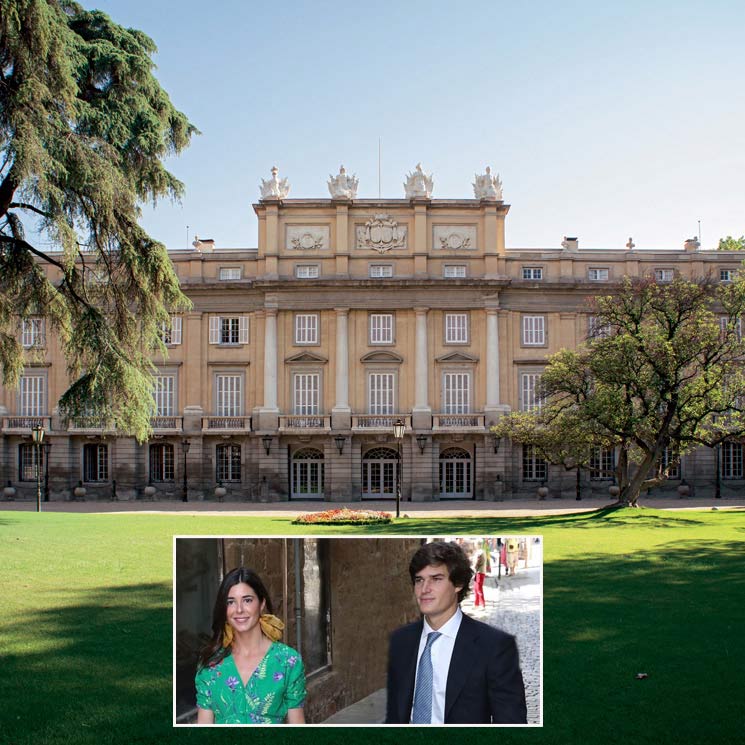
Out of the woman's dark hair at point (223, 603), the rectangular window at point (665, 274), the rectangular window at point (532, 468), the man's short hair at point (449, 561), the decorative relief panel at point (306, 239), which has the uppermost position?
the decorative relief panel at point (306, 239)

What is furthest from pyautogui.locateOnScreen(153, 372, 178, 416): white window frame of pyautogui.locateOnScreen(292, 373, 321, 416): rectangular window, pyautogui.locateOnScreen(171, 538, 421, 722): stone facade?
pyautogui.locateOnScreen(171, 538, 421, 722): stone facade

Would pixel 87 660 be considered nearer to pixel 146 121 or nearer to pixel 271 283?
pixel 146 121

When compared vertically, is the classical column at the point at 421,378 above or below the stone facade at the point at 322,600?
above

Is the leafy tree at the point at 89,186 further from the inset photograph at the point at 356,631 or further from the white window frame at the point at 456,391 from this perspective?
the white window frame at the point at 456,391

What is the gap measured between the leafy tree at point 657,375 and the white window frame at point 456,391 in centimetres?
1164

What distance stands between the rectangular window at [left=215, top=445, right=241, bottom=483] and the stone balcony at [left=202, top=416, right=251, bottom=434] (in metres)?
1.14

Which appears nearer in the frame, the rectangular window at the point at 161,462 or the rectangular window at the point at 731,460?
the rectangular window at the point at 731,460

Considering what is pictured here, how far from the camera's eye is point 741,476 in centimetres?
Answer: 4178

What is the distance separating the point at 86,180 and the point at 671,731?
15.5 m

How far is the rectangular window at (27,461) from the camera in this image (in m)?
41.8

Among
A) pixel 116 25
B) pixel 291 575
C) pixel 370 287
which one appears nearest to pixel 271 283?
pixel 370 287

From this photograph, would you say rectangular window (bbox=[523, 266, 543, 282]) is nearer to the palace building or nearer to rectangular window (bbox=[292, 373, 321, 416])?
the palace building

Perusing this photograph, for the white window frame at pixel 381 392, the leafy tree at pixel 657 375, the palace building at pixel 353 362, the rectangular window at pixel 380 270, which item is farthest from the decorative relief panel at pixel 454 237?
the leafy tree at pixel 657 375

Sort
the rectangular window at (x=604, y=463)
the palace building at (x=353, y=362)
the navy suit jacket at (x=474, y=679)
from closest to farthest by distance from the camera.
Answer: the navy suit jacket at (x=474, y=679) → the palace building at (x=353, y=362) → the rectangular window at (x=604, y=463)
